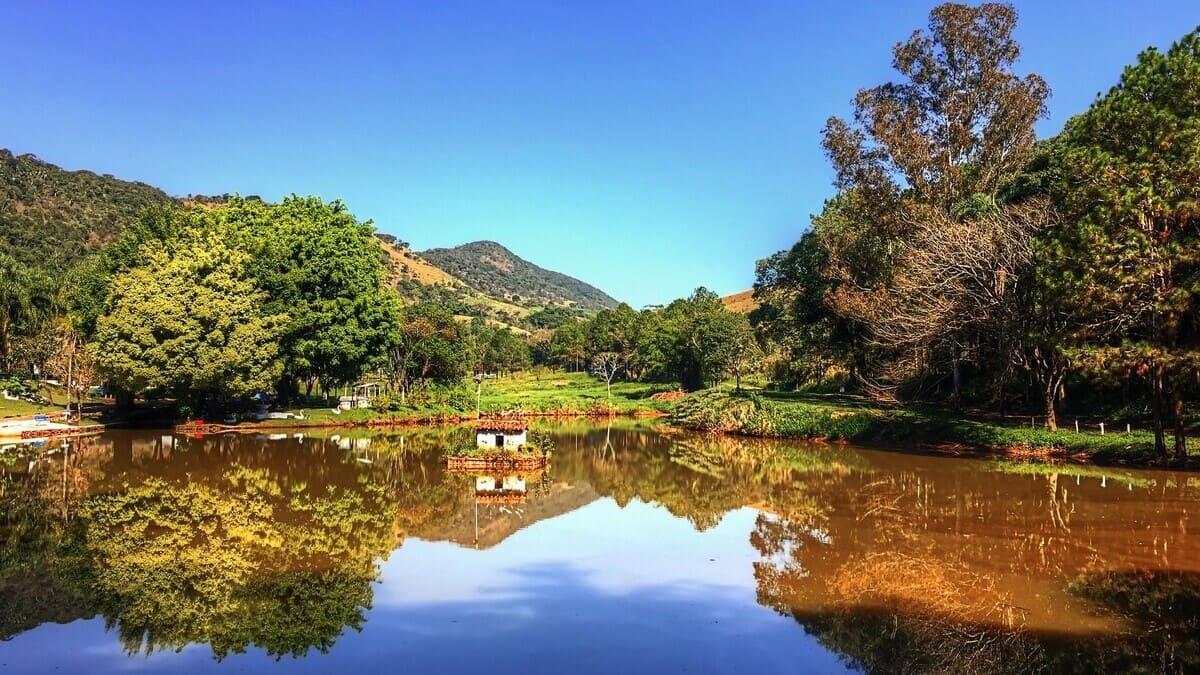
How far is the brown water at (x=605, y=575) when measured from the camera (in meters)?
10.4

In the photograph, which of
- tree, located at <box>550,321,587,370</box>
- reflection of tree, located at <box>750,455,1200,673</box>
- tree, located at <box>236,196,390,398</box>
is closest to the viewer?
reflection of tree, located at <box>750,455,1200,673</box>

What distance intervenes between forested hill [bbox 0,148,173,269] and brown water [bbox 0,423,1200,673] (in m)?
66.1

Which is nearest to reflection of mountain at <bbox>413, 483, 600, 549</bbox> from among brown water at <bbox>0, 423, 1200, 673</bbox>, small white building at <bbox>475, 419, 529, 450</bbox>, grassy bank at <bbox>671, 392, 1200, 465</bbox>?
brown water at <bbox>0, 423, 1200, 673</bbox>

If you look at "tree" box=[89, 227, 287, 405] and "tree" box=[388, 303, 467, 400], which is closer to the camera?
"tree" box=[89, 227, 287, 405]

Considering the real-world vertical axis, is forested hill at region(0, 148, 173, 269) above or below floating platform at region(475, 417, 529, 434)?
above

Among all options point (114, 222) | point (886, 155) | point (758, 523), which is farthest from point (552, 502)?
point (114, 222)

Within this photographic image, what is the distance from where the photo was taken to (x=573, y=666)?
392 inches

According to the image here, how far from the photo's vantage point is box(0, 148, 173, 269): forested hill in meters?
79.4

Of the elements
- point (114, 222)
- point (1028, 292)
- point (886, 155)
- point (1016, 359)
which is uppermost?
point (114, 222)

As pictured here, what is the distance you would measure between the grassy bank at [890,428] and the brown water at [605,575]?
254 cm

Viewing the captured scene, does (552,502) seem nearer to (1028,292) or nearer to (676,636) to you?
(676,636)

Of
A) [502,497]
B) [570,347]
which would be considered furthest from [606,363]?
[502,497]

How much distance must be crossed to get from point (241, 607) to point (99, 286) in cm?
3731

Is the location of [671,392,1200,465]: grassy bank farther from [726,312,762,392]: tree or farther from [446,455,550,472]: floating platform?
[446,455,550,472]: floating platform
